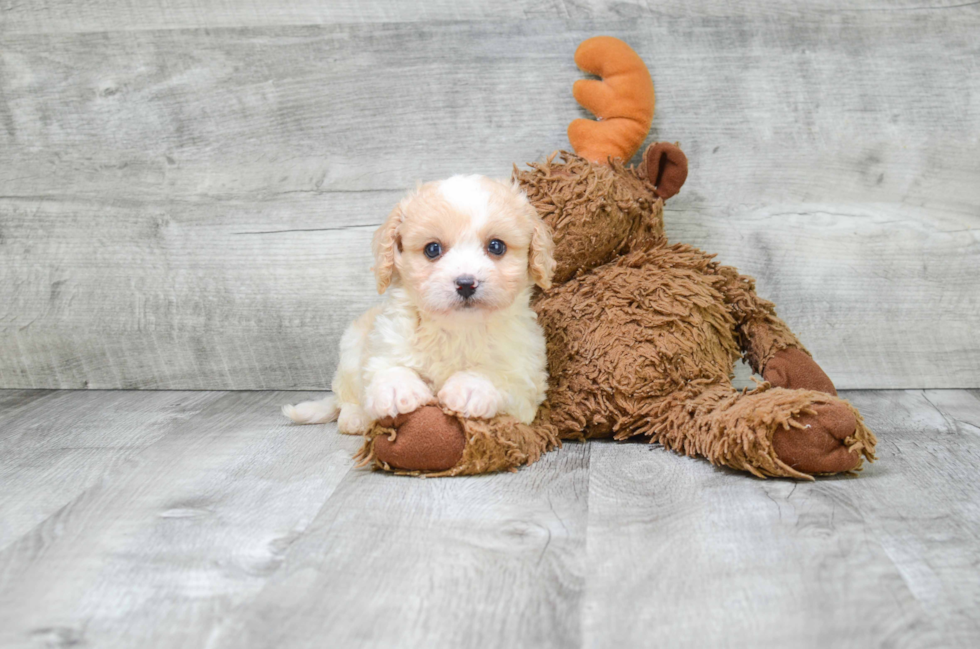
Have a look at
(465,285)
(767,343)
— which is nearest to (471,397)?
(465,285)

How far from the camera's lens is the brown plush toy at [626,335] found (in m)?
1.41

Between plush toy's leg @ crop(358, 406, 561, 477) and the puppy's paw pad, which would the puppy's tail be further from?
plush toy's leg @ crop(358, 406, 561, 477)

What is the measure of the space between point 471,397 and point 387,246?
1.01 feet

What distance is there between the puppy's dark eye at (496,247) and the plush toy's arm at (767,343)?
58 cm

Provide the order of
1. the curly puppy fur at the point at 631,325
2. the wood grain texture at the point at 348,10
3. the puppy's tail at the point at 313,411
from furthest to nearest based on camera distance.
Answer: the wood grain texture at the point at 348,10, the puppy's tail at the point at 313,411, the curly puppy fur at the point at 631,325

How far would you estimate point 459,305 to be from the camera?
1.37 meters

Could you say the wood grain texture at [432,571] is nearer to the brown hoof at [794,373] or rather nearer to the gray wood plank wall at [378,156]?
the brown hoof at [794,373]

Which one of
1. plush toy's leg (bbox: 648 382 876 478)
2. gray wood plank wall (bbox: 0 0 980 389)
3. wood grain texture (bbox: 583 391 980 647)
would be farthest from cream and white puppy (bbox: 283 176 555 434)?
gray wood plank wall (bbox: 0 0 980 389)

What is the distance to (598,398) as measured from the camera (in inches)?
64.4

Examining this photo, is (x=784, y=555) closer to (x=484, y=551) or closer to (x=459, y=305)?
(x=484, y=551)

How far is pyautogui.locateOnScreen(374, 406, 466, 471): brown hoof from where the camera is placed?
1.40 meters

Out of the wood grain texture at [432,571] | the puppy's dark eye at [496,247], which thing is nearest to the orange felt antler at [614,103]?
the puppy's dark eye at [496,247]

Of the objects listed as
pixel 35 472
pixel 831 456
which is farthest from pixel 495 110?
pixel 35 472

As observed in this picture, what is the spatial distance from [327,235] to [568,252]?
0.72 meters
